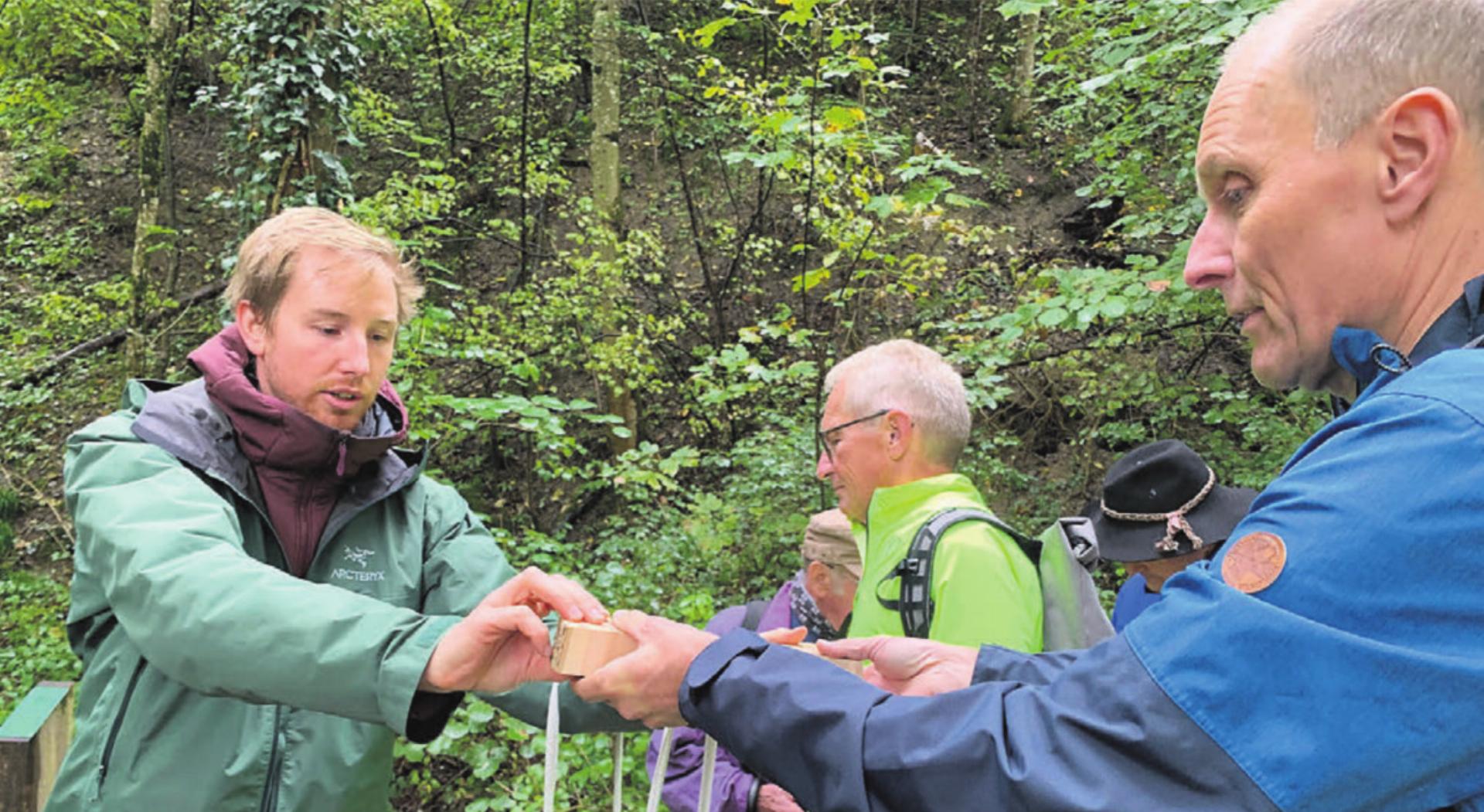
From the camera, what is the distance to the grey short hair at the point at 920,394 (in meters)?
2.61

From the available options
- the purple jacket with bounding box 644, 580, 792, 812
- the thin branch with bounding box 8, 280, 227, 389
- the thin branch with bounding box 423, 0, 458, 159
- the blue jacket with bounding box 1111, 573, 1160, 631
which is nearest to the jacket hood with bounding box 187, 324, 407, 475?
the purple jacket with bounding box 644, 580, 792, 812

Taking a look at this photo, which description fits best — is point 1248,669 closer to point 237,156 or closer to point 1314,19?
point 1314,19

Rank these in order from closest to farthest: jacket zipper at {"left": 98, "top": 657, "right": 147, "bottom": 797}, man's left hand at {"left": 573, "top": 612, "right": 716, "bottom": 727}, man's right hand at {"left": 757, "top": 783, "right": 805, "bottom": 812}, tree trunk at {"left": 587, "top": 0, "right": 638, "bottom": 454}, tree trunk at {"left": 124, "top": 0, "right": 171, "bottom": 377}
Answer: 1. man's left hand at {"left": 573, "top": 612, "right": 716, "bottom": 727}
2. jacket zipper at {"left": 98, "top": 657, "right": 147, "bottom": 797}
3. man's right hand at {"left": 757, "top": 783, "right": 805, "bottom": 812}
4. tree trunk at {"left": 124, "top": 0, "right": 171, "bottom": 377}
5. tree trunk at {"left": 587, "top": 0, "right": 638, "bottom": 454}

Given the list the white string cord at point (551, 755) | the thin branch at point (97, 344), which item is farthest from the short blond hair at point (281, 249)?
the thin branch at point (97, 344)

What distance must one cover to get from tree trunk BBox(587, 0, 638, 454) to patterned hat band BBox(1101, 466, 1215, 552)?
21.9 ft

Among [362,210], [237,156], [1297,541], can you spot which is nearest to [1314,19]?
[1297,541]

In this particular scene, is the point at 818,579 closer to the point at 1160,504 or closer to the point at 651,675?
the point at 1160,504

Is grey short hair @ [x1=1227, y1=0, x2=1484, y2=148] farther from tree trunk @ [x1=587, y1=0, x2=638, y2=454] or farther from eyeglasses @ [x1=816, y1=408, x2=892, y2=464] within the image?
tree trunk @ [x1=587, y1=0, x2=638, y2=454]

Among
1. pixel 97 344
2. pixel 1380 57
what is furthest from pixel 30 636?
pixel 1380 57

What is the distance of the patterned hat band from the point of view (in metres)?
3.17

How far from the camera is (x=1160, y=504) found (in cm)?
329

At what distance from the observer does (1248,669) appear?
865 mm

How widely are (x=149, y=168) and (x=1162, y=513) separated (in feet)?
35.9

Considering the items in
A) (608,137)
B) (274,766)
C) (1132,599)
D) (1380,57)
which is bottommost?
(1132,599)
